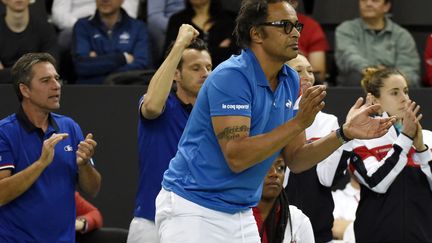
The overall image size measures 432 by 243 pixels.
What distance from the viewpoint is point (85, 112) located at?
8.03 m

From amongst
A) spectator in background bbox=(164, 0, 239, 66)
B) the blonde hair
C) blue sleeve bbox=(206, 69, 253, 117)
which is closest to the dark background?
spectator in background bbox=(164, 0, 239, 66)

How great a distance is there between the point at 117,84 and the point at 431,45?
8.45ft

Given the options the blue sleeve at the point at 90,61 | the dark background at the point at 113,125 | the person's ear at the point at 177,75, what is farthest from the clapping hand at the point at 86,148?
the blue sleeve at the point at 90,61

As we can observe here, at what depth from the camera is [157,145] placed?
581 centimetres

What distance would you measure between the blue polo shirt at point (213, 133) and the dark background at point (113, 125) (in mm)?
3409

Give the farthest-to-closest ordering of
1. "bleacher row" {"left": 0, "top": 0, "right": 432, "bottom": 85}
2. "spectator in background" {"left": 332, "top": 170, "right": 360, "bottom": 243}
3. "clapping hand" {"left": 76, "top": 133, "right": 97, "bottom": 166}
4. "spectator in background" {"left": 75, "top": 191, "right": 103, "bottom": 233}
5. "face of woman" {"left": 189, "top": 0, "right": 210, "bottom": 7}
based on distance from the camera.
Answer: "bleacher row" {"left": 0, "top": 0, "right": 432, "bottom": 85}, "face of woman" {"left": 189, "top": 0, "right": 210, "bottom": 7}, "spectator in background" {"left": 332, "top": 170, "right": 360, "bottom": 243}, "spectator in background" {"left": 75, "top": 191, "right": 103, "bottom": 233}, "clapping hand" {"left": 76, "top": 133, "right": 97, "bottom": 166}

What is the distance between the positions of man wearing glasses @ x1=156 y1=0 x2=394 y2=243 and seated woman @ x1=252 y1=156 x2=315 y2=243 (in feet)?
2.69

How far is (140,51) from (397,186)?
2970mm

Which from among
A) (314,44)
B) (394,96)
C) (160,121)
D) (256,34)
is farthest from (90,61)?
(256,34)

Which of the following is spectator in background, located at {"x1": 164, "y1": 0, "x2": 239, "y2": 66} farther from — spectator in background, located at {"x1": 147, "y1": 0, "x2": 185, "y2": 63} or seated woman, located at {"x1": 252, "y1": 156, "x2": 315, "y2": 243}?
seated woman, located at {"x1": 252, "y1": 156, "x2": 315, "y2": 243}

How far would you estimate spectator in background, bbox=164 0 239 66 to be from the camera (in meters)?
8.41

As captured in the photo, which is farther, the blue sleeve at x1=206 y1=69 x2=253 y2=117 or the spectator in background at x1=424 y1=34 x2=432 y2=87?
the spectator in background at x1=424 y1=34 x2=432 y2=87

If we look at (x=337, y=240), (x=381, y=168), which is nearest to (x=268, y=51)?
(x=381, y=168)

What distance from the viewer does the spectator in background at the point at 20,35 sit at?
8.27 meters
